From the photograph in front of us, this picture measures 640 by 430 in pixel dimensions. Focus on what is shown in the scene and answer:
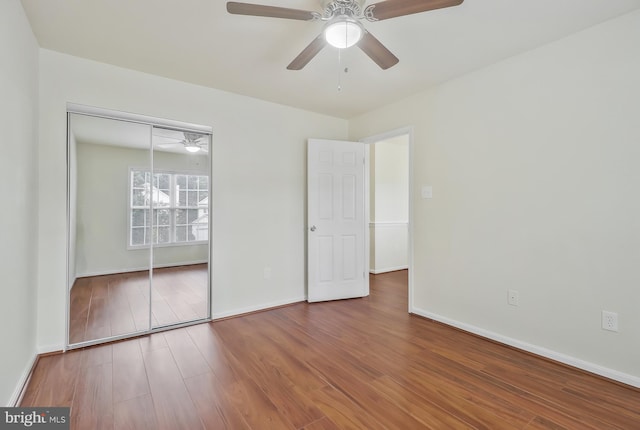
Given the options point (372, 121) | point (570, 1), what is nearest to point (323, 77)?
point (372, 121)

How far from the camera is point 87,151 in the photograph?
2615mm

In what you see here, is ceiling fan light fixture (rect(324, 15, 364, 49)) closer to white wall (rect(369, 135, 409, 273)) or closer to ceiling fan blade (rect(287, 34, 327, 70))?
ceiling fan blade (rect(287, 34, 327, 70))

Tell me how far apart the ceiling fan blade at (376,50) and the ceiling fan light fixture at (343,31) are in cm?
6

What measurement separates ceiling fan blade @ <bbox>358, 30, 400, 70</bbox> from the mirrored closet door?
1987 mm

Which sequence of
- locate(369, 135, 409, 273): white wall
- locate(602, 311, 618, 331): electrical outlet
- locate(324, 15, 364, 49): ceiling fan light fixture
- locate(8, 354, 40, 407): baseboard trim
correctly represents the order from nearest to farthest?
locate(324, 15, 364, 49): ceiling fan light fixture < locate(8, 354, 40, 407): baseboard trim < locate(602, 311, 618, 331): electrical outlet < locate(369, 135, 409, 273): white wall

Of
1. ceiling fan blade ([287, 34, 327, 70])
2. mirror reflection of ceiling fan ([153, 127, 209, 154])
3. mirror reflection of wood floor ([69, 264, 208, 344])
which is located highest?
ceiling fan blade ([287, 34, 327, 70])

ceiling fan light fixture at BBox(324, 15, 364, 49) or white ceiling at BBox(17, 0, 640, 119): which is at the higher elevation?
white ceiling at BBox(17, 0, 640, 119)

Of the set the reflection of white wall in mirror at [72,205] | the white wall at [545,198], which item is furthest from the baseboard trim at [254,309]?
the white wall at [545,198]

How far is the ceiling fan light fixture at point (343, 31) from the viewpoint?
1.64 m

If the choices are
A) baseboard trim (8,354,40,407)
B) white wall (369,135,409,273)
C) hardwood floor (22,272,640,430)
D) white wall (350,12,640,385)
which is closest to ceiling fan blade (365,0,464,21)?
white wall (350,12,640,385)

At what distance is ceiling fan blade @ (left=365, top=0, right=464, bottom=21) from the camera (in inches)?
59.4

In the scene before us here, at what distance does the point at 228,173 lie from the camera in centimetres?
327

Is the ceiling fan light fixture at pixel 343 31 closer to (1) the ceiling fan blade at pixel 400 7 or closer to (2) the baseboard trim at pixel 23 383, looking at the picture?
(1) the ceiling fan blade at pixel 400 7

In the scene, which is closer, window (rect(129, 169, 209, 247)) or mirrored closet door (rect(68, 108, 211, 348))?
mirrored closet door (rect(68, 108, 211, 348))
